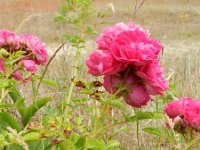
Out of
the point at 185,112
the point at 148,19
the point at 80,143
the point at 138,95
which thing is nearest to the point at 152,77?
the point at 138,95

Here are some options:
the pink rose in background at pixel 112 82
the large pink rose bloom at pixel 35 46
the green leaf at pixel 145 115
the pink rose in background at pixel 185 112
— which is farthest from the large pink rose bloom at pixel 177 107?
the large pink rose bloom at pixel 35 46

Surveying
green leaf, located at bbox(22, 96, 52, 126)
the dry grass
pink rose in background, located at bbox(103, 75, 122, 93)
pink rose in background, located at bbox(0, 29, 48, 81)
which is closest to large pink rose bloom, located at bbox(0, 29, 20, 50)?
pink rose in background, located at bbox(0, 29, 48, 81)

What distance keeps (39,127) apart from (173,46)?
1227 centimetres

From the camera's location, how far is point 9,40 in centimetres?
158

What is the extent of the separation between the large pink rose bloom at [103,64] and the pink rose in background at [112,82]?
2 centimetres

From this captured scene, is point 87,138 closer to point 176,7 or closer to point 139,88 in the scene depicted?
point 139,88

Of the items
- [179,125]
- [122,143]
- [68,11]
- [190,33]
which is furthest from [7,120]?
[190,33]

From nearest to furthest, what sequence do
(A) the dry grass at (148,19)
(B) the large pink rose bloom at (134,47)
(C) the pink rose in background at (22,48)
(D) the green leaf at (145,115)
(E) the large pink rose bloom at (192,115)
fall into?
(B) the large pink rose bloom at (134,47)
(D) the green leaf at (145,115)
(E) the large pink rose bloom at (192,115)
(C) the pink rose in background at (22,48)
(A) the dry grass at (148,19)

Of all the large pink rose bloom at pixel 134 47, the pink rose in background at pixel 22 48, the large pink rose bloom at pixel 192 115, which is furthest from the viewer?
the pink rose in background at pixel 22 48

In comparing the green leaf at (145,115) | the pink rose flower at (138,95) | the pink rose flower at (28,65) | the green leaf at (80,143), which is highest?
the pink rose flower at (28,65)

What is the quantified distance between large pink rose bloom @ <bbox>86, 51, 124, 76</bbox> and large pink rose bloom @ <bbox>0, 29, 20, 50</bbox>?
37 cm

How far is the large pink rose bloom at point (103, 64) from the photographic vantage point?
1.20 metres

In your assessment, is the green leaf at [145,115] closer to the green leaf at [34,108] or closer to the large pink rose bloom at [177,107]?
the large pink rose bloom at [177,107]

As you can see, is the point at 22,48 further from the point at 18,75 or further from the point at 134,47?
the point at 134,47
